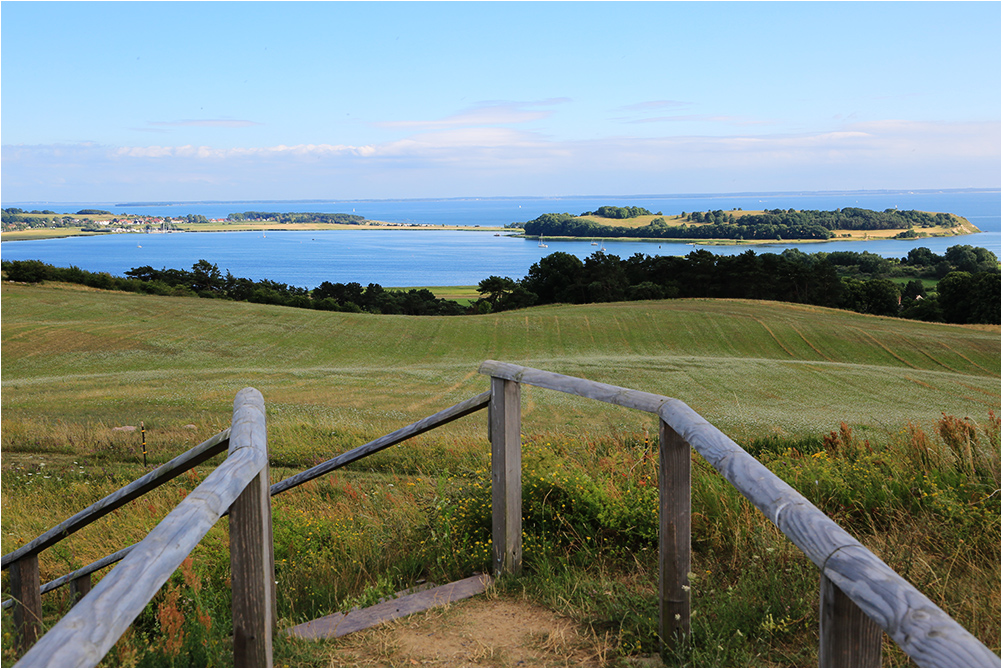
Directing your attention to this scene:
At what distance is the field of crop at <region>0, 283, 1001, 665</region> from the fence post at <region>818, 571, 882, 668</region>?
120cm

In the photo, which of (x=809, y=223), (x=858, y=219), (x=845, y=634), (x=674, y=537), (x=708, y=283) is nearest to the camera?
(x=845, y=634)

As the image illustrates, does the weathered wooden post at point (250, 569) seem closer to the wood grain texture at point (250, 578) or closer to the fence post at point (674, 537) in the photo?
the wood grain texture at point (250, 578)

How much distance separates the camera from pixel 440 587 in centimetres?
391

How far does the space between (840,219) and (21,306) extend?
192 m

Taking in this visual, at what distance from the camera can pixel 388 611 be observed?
143 inches

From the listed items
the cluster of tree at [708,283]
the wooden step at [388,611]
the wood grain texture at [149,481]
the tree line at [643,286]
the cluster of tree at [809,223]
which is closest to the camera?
the wood grain texture at [149,481]

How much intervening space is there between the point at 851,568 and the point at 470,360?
34703 millimetres

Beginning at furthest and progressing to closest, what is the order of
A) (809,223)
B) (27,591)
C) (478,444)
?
(809,223) → (478,444) → (27,591)

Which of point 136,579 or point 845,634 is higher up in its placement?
point 136,579

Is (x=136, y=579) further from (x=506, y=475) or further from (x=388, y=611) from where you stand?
(x=506, y=475)

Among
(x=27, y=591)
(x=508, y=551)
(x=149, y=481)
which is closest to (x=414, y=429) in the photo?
(x=508, y=551)

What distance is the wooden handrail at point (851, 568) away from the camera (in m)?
1.23

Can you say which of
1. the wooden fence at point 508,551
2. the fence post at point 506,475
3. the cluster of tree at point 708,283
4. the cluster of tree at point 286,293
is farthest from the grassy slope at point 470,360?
the cluster of tree at point 708,283

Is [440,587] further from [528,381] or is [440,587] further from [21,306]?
[21,306]
